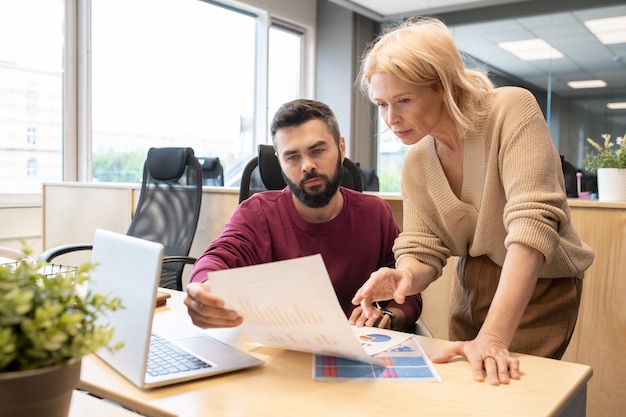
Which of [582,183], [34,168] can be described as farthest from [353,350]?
[582,183]

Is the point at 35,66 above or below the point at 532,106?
A: above

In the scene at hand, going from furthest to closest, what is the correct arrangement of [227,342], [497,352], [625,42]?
[625,42] → [227,342] → [497,352]

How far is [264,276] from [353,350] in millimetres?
201

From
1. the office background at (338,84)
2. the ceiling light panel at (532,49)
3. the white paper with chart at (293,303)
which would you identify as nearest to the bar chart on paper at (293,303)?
the white paper with chart at (293,303)

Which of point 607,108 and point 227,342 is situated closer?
→ point 227,342

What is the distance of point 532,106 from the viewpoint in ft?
4.02

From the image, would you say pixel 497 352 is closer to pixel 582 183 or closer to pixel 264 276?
pixel 264 276

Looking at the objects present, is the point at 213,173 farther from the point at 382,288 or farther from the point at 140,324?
the point at 140,324

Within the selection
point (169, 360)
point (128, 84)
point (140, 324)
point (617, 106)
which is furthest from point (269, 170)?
point (617, 106)

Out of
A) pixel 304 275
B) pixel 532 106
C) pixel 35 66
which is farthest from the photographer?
pixel 35 66

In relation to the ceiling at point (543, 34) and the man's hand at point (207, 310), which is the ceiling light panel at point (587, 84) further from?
the man's hand at point (207, 310)

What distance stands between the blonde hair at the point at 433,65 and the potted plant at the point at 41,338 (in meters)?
0.84

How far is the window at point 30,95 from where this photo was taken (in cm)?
387

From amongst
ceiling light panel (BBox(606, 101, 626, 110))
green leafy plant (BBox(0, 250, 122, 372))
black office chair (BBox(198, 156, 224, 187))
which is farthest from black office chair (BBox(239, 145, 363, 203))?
ceiling light panel (BBox(606, 101, 626, 110))
